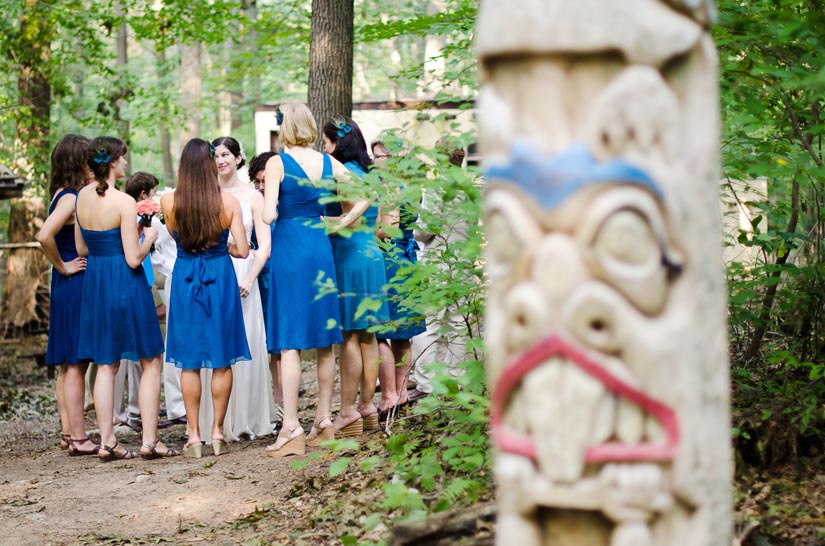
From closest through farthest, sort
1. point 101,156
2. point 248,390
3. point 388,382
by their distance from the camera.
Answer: point 101,156, point 388,382, point 248,390

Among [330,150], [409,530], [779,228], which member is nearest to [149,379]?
[330,150]

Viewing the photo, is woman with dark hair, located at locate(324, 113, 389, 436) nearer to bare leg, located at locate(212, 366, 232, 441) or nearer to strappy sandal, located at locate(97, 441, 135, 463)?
bare leg, located at locate(212, 366, 232, 441)

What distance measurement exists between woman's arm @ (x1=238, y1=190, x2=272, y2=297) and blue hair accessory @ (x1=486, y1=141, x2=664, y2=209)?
4.36m

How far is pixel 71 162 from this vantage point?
7594mm

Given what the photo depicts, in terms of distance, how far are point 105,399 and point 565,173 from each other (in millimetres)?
5823

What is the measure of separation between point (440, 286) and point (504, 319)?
2.61m

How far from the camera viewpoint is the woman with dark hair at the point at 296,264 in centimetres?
681

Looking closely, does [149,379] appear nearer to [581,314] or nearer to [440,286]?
[440,286]

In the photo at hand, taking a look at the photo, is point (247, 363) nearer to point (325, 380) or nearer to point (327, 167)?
point (325, 380)

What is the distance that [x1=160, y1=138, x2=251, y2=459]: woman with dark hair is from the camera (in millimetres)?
7148

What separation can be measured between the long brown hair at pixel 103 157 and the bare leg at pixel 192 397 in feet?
5.12

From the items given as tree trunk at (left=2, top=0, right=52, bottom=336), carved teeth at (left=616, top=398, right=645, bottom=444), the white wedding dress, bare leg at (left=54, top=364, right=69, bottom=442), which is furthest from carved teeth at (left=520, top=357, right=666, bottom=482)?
tree trunk at (left=2, top=0, right=52, bottom=336)

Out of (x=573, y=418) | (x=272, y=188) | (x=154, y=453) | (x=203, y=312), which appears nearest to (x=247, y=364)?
(x=203, y=312)

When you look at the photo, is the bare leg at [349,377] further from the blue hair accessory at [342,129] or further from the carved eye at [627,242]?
the carved eye at [627,242]
